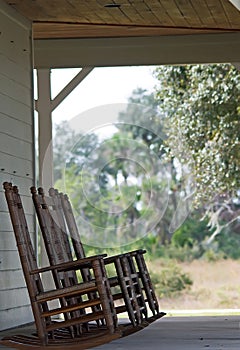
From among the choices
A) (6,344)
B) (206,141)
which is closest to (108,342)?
(6,344)

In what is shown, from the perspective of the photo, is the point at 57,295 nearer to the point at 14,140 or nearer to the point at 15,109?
the point at 14,140

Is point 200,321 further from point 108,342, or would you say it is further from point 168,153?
point 168,153

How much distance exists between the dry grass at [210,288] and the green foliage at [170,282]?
88 mm

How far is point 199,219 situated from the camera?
654 inches

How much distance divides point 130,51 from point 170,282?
906 centimetres

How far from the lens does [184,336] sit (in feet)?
17.2

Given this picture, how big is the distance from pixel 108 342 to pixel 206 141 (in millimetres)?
8966

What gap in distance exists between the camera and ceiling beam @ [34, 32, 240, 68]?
7.78 metres

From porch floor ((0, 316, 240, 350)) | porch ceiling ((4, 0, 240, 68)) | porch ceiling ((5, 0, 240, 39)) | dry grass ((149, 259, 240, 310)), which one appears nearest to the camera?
porch floor ((0, 316, 240, 350))

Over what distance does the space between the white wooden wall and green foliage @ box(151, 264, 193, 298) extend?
972cm

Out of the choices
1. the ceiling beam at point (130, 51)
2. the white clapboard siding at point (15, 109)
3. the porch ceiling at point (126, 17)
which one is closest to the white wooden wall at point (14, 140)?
the white clapboard siding at point (15, 109)

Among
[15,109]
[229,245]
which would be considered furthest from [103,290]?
[229,245]

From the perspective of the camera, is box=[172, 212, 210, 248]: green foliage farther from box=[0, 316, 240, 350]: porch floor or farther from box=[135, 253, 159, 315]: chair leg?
box=[135, 253, 159, 315]: chair leg

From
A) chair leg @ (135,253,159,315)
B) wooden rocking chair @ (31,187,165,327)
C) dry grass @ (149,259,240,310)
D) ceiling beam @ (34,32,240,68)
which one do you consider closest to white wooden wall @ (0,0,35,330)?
wooden rocking chair @ (31,187,165,327)
